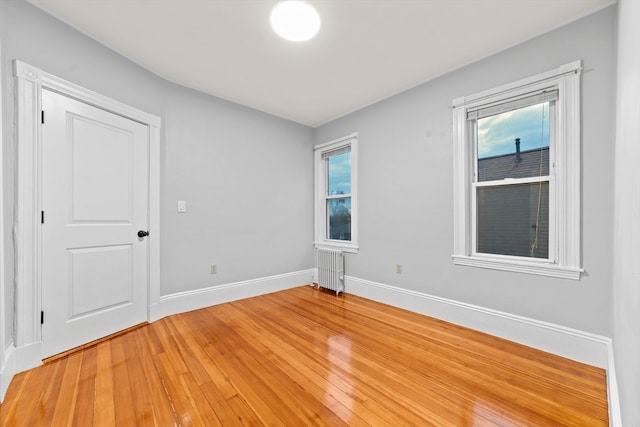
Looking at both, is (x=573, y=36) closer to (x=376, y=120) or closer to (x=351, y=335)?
(x=376, y=120)

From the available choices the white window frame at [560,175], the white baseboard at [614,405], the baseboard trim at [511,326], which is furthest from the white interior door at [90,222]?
the white baseboard at [614,405]

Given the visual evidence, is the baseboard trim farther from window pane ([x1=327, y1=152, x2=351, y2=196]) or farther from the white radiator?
window pane ([x1=327, y1=152, x2=351, y2=196])

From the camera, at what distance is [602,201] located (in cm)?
190

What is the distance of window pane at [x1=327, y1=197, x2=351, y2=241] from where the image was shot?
13.0 ft

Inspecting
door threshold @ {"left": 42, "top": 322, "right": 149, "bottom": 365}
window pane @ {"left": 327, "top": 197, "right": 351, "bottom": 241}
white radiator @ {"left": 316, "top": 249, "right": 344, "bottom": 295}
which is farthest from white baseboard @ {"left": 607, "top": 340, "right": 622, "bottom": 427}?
door threshold @ {"left": 42, "top": 322, "right": 149, "bottom": 365}

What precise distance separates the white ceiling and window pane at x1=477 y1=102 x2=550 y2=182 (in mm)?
629

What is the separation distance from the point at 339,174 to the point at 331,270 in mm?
1495

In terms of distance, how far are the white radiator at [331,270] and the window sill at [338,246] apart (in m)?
0.11

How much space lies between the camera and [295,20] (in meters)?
2.00

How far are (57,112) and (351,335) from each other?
10.1 feet

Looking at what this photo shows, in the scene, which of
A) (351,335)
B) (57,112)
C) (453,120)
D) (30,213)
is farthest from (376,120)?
(30,213)

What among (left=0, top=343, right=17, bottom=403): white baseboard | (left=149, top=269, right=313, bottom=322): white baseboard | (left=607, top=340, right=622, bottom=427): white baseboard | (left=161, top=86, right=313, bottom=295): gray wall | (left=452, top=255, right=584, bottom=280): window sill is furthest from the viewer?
(left=161, top=86, right=313, bottom=295): gray wall

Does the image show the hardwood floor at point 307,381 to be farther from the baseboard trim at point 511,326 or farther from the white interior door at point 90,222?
the white interior door at point 90,222

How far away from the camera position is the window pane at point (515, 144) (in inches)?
88.0
